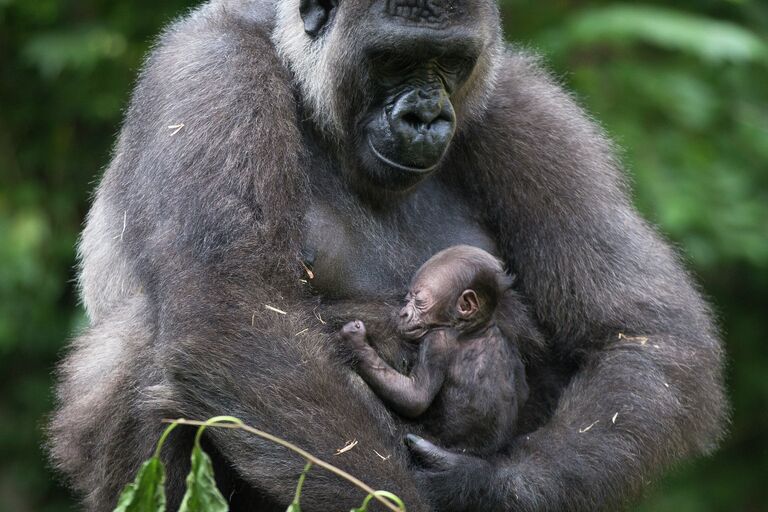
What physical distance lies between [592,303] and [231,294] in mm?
1491

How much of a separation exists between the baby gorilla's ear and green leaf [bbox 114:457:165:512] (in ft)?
4.86

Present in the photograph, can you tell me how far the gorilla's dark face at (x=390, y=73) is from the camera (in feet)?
12.7

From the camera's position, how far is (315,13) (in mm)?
4121

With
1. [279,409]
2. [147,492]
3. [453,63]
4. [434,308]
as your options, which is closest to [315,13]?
[453,63]

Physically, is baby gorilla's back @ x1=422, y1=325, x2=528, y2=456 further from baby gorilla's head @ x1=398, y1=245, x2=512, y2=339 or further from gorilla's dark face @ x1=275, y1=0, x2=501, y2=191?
gorilla's dark face @ x1=275, y1=0, x2=501, y2=191

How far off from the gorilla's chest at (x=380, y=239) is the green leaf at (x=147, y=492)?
1.29 meters

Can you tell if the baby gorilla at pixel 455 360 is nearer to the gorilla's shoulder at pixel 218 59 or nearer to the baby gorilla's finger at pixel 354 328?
the baby gorilla's finger at pixel 354 328

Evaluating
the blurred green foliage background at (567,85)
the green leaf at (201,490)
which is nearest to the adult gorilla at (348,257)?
the green leaf at (201,490)

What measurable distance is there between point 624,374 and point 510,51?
149 cm

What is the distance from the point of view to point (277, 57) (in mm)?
4148

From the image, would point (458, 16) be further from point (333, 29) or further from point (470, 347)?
point (470, 347)

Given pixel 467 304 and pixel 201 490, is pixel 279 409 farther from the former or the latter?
pixel 467 304

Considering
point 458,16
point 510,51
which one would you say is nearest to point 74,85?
point 510,51

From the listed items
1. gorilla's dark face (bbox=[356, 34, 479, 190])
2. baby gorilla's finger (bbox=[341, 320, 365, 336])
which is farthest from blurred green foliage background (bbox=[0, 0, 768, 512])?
baby gorilla's finger (bbox=[341, 320, 365, 336])
